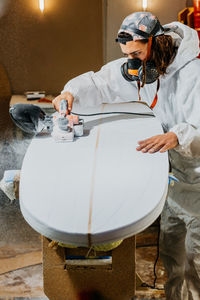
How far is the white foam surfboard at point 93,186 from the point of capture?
1.14 meters

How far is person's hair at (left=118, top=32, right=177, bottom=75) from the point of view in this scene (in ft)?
5.43

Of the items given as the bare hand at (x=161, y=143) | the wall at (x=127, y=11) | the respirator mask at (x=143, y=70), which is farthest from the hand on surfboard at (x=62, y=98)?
the wall at (x=127, y=11)

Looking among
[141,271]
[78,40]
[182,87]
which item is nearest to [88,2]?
[78,40]

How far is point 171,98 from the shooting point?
1.81 meters

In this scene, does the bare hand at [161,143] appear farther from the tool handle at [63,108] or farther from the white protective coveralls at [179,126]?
the tool handle at [63,108]

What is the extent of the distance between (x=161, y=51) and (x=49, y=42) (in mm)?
1606

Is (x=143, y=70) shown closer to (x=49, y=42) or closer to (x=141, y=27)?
(x=141, y=27)

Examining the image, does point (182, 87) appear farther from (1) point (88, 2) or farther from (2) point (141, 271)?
(1) point (88, 2)

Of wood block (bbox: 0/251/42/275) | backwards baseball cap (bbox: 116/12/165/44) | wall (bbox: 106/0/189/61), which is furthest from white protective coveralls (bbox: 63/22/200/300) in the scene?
wood block (bbox: 0/251/42/275)

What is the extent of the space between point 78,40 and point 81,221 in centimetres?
218

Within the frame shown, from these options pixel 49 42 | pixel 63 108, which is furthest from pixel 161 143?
pixel 49 42

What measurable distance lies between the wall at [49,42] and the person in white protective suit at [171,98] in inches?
38.6

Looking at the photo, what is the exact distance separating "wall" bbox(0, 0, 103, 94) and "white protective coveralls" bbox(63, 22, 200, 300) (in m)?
0.97

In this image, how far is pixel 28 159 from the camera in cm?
156
